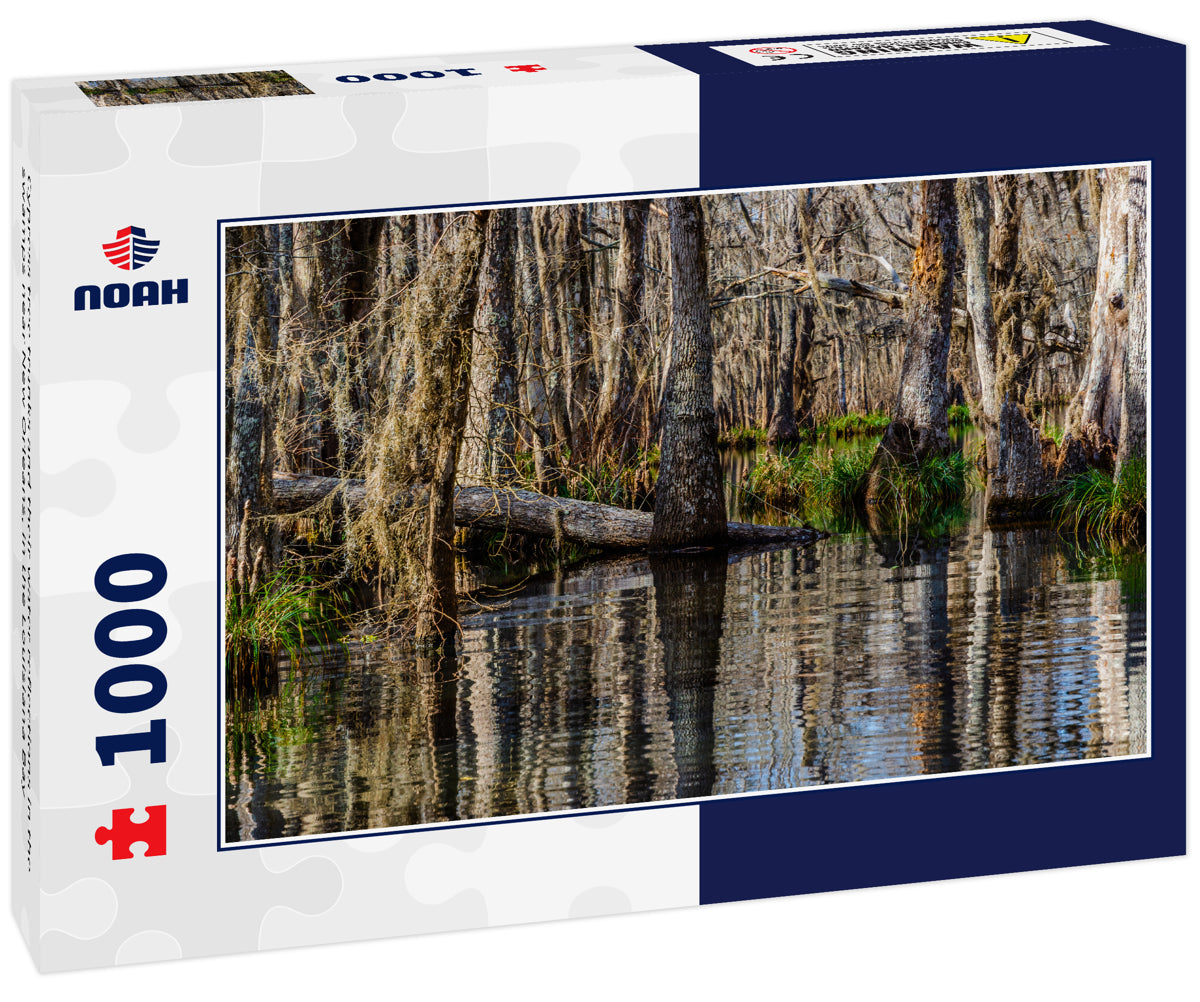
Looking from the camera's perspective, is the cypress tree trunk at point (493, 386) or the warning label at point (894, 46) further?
the warning label at point (894, 46)

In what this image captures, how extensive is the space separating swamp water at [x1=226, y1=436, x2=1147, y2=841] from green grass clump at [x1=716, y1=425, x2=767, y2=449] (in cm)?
40

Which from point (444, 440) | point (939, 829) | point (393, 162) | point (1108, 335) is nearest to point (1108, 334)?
point (1108, 335)

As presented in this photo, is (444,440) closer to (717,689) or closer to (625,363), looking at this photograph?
(625,363)

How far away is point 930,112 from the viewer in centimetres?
721

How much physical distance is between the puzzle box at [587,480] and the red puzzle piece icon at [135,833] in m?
0.01

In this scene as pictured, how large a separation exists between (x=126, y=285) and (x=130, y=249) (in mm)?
106

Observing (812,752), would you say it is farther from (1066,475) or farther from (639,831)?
(1066,475)

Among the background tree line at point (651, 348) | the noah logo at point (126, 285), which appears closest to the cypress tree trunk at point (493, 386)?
the background tree line at point (651, 348)

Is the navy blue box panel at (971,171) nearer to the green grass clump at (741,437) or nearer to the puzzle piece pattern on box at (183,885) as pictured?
the green grass clump at (741,437)

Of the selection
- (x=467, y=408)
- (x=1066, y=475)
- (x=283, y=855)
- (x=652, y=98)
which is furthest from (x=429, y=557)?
(x=1066, y=475)

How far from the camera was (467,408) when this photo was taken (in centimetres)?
716

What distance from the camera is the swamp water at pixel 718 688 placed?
6.94 m

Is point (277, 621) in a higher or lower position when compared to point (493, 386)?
lower

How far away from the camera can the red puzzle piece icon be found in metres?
6.65
